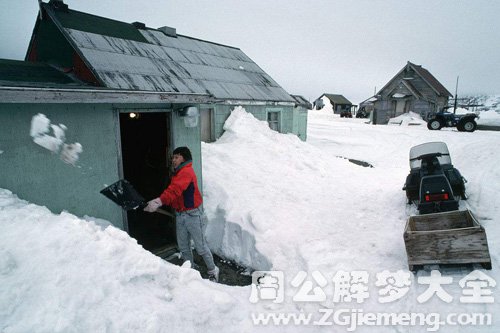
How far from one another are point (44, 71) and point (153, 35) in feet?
18.2

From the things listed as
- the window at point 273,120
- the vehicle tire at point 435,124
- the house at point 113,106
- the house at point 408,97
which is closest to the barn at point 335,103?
the house at point 408,97

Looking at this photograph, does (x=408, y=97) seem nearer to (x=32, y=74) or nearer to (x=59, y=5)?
(x=59, y=5)

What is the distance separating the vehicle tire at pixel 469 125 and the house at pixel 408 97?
8.83m

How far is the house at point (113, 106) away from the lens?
4.08 meters

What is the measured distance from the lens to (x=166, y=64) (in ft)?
38.3

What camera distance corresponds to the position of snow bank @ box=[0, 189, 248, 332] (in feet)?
7.88

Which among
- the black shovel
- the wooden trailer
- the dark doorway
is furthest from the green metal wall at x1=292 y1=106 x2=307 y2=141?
the black shovel

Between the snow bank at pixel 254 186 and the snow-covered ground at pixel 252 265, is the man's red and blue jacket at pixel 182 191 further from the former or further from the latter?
the snow bank at pixel 254 186

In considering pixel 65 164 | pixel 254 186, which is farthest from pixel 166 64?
pixel 65 164

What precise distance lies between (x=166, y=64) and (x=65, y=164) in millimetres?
8331

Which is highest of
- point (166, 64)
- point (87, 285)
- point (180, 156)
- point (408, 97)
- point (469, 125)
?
point (408, 97)

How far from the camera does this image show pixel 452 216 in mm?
5113

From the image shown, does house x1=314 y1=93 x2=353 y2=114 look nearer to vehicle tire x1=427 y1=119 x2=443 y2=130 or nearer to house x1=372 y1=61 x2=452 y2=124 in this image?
house x1=372 y1=61 x2=452 y2=124

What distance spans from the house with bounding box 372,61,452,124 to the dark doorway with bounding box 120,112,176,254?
28.2 metres
